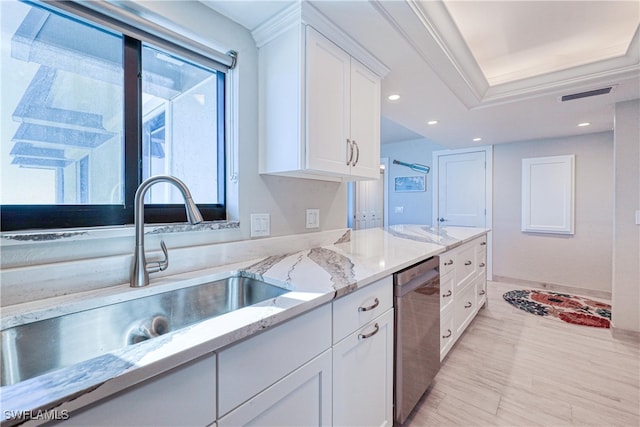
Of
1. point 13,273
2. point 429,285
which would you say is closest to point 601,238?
point 429,285

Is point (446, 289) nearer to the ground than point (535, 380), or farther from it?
farther from it

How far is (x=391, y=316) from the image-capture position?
51.1 inches

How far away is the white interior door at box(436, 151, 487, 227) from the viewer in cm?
450

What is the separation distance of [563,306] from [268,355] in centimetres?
391

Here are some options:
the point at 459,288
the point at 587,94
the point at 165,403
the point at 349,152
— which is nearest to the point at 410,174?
the point at 587,94

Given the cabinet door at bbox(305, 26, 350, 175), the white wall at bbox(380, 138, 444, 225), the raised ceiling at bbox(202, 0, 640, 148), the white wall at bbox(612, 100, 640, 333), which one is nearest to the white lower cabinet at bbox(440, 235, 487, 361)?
the cabinet door at bbox(305, 26, 350, 175)

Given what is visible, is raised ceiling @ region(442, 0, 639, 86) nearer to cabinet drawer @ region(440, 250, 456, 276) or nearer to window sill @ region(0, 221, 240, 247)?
cabinet drawer @ region(440, 250, 456, 276)

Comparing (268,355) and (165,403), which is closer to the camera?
(165,403)

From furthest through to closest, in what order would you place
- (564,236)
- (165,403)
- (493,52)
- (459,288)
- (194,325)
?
(564,236), (493,52), (459,288), (194,325), (165,403)

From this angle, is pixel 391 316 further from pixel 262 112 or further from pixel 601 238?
pixel 601 238

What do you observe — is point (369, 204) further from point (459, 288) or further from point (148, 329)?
point (148, 329)

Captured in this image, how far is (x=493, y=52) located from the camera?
229 cm

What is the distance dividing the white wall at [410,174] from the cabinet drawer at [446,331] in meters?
3.21

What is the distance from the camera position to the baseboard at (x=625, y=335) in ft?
7.84
